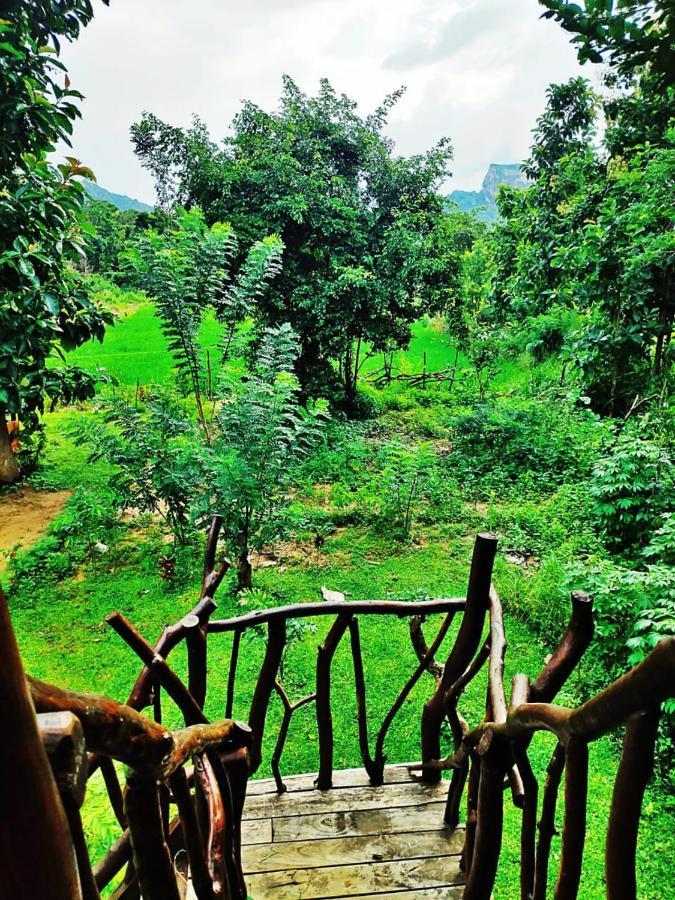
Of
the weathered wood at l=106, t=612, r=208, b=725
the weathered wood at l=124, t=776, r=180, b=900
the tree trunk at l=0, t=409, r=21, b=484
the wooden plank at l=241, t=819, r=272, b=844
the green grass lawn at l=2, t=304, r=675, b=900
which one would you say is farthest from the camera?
the tree trunk at l=0, t=409, r=21, b=484

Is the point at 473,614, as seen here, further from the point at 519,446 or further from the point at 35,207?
the point at 519,446

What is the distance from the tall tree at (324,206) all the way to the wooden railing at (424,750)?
18.6 feet

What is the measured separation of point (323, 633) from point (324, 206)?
17.5ft

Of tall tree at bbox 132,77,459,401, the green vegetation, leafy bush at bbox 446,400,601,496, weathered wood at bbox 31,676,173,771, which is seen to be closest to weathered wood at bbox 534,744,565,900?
weathered wood at bbox 31,676,173,771

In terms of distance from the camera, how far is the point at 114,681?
3285mm

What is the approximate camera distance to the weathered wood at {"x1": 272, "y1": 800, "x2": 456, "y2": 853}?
163cm

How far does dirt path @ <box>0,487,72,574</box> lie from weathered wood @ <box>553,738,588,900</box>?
5058 millimetres

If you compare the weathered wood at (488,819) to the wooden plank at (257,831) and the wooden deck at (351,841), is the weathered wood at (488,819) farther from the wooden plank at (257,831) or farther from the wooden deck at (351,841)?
the wooden plank at (257,831)

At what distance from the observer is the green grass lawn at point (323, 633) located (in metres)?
2.27

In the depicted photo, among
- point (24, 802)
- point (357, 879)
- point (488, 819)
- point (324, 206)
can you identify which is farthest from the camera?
point (324, 206)

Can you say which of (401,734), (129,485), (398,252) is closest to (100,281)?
(398,252)

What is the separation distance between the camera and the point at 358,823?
1666 millimetres

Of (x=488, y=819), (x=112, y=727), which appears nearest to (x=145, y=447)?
(x=488, y=819)

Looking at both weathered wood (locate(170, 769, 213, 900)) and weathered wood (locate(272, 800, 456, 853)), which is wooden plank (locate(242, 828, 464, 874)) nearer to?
weathered wood (locate(272, 800, 456, 853))
